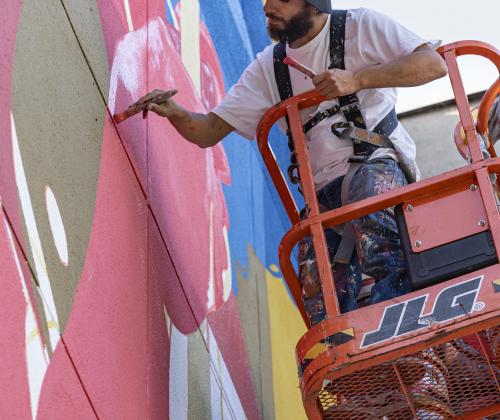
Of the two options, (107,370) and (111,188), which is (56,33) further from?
(107,370)

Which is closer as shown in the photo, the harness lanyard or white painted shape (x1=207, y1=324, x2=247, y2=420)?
the harness lanyard

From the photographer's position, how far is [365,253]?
5.01 meters

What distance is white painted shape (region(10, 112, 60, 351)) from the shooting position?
3.97m

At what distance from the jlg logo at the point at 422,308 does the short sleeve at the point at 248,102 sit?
59.8 inches

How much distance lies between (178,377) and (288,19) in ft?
6.06

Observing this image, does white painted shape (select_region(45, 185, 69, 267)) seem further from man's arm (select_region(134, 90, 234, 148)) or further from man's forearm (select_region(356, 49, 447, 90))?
man's forearm (select_region(356, 49, 447, 90))

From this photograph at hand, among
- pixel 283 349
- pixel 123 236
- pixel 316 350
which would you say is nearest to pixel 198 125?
pixel 123 236

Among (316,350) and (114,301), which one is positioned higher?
(114,301)

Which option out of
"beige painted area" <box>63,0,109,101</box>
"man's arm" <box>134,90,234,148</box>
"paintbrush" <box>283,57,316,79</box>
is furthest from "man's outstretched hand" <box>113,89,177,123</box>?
"paintbrush" <box>283,57,316,79</box>

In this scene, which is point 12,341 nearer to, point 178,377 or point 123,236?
point 123,236

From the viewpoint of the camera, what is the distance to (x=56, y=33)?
4.66 meters

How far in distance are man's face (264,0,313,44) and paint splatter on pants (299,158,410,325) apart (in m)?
0.78

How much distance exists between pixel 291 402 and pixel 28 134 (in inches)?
168

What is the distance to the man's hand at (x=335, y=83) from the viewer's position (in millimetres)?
4965
